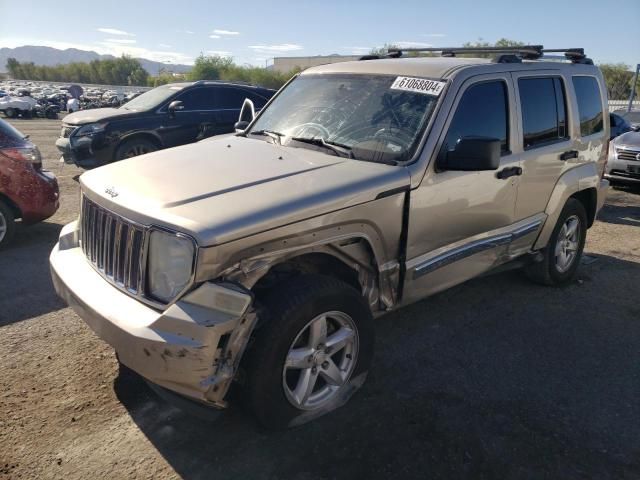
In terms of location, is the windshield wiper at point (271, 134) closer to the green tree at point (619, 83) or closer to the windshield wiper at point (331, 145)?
the windshield wiper at point (331, 145)

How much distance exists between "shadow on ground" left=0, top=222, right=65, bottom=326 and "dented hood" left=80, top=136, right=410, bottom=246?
1617mm

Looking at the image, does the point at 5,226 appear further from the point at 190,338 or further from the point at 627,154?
the point at 627,154

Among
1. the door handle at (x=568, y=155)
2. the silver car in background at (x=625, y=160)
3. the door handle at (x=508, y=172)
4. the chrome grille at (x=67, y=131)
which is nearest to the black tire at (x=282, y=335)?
the door handle at (x=508, y=172)

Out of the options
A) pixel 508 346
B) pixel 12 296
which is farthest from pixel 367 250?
pixel 12 296

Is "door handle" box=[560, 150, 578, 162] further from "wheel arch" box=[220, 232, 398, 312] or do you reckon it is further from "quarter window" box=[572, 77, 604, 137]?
"wheel arch" box=[220, 232, 398, 312]

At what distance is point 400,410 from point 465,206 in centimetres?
147

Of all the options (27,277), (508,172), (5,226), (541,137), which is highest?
(541,137)

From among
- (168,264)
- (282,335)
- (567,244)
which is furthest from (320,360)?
(567,244)

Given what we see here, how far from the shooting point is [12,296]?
4.63 m

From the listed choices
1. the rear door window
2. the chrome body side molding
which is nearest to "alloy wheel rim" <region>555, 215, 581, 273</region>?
the chrome body side molding

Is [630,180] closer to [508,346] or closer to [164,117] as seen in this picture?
[508,346]

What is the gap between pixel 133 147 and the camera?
9.88m

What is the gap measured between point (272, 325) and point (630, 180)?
9487 mm

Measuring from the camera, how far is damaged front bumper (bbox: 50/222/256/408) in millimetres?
2396
